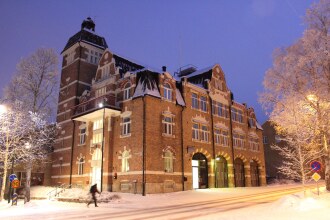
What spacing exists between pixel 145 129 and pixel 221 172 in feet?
46.3

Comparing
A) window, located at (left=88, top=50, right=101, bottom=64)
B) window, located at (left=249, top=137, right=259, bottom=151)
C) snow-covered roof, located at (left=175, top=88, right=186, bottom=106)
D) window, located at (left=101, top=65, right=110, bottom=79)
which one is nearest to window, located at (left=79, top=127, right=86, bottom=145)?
window, located at (left=101, top=65, right=110, bottom=79)

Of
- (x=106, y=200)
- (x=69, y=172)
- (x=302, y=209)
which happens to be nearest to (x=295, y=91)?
(x=302, y=209)

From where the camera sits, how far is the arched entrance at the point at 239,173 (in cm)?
3974

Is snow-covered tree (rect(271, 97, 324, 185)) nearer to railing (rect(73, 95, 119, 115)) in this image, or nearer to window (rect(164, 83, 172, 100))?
window (rect(164, 83, 172, 100))

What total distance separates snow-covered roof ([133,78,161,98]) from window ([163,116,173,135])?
8.96ft

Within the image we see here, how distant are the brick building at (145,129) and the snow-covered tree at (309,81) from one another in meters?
11.8

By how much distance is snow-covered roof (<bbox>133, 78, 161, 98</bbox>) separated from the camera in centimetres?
2878

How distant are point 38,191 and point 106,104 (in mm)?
13757

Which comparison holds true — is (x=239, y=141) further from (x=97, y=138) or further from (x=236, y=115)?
(x=97, y=138)

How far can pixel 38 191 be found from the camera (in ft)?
111

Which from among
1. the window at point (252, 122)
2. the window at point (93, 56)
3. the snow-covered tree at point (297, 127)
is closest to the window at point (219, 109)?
the window at point (252, 122)

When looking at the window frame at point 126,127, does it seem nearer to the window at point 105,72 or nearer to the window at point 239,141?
the window at point 105,72

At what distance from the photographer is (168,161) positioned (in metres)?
29.8

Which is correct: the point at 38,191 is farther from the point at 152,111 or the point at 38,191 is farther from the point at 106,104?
the point at 152,111
